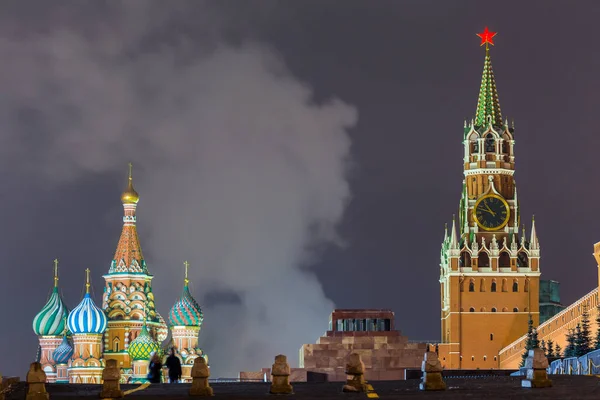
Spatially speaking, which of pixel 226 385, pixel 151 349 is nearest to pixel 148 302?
pixel 151 349

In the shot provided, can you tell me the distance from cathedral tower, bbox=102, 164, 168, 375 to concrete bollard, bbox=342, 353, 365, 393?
126721 millimetres

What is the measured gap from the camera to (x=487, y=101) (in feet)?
581

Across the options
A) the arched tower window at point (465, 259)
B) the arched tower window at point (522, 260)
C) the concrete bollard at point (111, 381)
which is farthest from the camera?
the arched tower window at point (522, 260)

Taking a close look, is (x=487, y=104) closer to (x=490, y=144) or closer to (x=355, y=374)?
(x=490, y=144)

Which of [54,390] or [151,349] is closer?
[54,390]

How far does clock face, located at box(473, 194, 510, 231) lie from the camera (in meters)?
174

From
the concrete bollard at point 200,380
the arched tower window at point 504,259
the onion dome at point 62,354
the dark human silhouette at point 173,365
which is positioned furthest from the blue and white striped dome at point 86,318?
the concrete bollard at point 200,380

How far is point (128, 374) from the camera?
6344 inches

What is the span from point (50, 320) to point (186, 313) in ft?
42.2

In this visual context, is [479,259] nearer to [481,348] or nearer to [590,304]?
[481,348]

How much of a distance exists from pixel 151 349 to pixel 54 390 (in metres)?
113

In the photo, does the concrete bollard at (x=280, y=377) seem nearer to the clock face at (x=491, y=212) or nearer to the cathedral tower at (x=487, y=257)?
the cathedral tower at (x=487, y=257)

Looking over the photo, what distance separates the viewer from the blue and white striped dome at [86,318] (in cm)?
16425

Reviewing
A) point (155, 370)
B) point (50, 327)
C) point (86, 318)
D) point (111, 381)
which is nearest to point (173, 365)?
point (155, 370)
